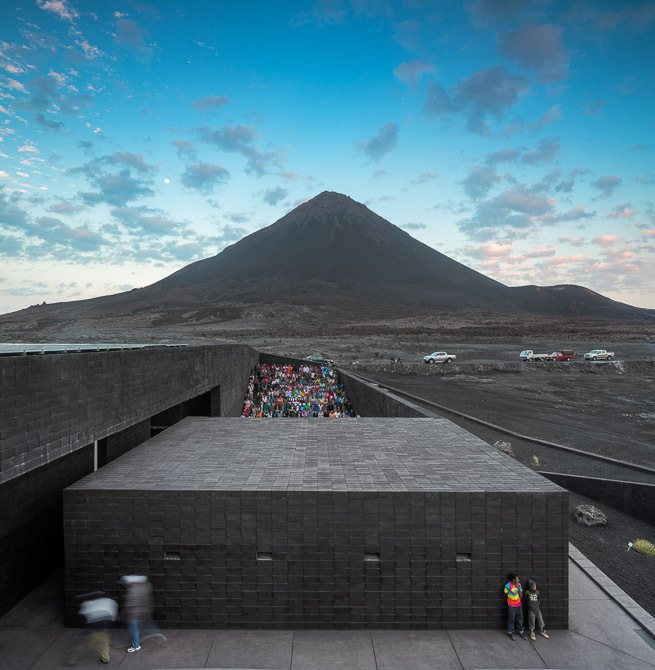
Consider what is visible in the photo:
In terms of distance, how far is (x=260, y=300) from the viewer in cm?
13675

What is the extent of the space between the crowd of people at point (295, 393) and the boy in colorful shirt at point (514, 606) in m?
13.0

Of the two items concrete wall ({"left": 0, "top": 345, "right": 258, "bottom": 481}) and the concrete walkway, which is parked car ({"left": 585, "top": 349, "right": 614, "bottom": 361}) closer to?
the concrete walkway

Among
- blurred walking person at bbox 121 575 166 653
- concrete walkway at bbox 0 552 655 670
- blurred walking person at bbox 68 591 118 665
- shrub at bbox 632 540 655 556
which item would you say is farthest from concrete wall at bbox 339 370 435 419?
blurred walking person at bbox 68 591 118 665

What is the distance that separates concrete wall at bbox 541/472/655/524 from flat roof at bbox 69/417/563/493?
5.16 metres

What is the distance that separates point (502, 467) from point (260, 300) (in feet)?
435

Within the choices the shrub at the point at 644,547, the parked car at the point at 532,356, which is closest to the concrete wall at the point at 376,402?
the shrub at the point at 644,547

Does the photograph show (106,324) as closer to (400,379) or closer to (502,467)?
(400,379)

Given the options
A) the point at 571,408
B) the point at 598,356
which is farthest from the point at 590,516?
the point at 598,356

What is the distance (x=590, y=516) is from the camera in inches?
423

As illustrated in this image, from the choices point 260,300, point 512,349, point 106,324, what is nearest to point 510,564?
point 512,349

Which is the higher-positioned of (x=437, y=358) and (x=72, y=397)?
(x=72, y=397)

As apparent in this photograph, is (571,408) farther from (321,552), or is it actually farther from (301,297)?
(301,297)

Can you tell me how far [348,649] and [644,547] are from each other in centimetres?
800

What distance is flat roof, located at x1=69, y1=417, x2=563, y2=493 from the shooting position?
21.8ft
